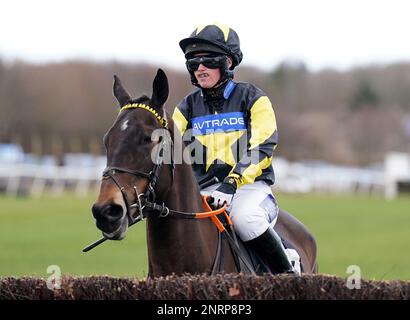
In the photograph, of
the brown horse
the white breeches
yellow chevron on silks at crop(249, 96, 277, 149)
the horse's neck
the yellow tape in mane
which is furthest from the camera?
yellow chevron on silks at crop(249, 96, 277, 149)

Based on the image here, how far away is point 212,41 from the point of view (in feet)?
18.3

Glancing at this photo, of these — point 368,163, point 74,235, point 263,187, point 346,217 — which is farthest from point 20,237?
point 368,163

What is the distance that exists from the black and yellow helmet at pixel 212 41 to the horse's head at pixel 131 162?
0.72m

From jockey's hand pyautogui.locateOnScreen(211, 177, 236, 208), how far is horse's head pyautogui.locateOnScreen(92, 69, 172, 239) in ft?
1.18

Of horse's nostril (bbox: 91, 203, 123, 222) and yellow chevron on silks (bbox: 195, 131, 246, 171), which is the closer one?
horse's nostril (bbox: 91, 203, 123, 222)

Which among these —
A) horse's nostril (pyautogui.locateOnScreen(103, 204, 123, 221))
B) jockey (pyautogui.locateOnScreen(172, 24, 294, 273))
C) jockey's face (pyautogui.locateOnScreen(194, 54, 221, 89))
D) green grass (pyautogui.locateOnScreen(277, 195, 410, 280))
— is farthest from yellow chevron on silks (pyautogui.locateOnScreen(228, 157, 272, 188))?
green grass (pyautogui.locateOnScreen(277, 195, 410, 280))

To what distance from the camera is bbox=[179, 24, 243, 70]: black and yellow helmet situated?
5602mm

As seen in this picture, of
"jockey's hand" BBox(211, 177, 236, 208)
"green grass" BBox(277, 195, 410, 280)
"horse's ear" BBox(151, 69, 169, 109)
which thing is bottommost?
"green grass" BBox(277, 195, 410, 280)

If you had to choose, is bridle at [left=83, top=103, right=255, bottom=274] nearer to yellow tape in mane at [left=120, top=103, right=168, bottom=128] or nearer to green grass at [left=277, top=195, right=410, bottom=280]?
yellow tape in mane at [left=120, top=103, right=168, bottom=128]

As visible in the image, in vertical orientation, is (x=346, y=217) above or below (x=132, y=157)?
below

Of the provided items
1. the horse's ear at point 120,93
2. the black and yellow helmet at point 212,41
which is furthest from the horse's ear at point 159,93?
the black and yellow helmet at point 212,41

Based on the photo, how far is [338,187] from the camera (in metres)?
46.8

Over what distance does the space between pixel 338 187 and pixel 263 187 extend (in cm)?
4166
